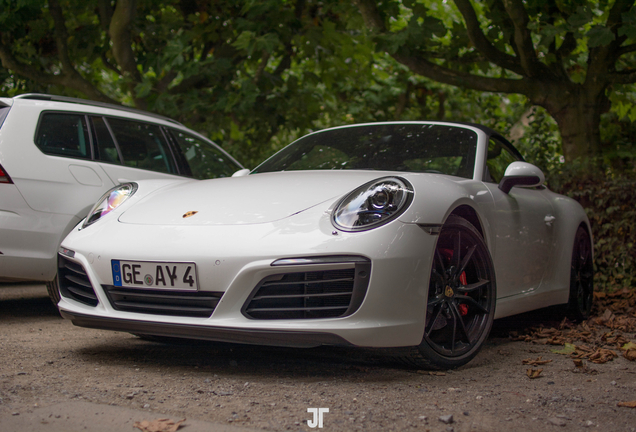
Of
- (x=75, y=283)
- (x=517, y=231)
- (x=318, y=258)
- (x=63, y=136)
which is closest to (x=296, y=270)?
(x=318, y=258)

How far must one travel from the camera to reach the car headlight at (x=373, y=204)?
2822mm

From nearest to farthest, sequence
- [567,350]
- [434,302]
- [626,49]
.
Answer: [434,302] < [567,350] < [626,49]

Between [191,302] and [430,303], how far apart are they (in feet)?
3.51

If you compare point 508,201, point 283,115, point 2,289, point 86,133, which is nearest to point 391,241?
point 508,201

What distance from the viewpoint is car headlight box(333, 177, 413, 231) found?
2822 millimetres

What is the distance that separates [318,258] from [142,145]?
302cm

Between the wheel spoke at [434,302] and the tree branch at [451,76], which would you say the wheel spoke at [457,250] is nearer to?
the wheel spoke at [434,302]

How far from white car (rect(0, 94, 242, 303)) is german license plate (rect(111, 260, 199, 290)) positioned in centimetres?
147

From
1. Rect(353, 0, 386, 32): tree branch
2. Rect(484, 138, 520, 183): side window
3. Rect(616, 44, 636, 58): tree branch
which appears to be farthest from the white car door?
Rect(353, 0, 386, 32): tree branch

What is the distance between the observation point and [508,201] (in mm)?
3875

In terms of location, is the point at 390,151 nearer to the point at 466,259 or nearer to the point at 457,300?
the point at 466,259

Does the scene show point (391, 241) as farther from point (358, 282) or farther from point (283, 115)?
A: point (283, 115)

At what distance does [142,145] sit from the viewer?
528cm

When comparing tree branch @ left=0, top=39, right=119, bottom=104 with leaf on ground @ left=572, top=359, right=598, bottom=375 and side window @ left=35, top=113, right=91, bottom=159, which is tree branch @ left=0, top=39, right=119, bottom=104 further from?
leaf on ground @ left=572, top=359, right=598, bottom=375
